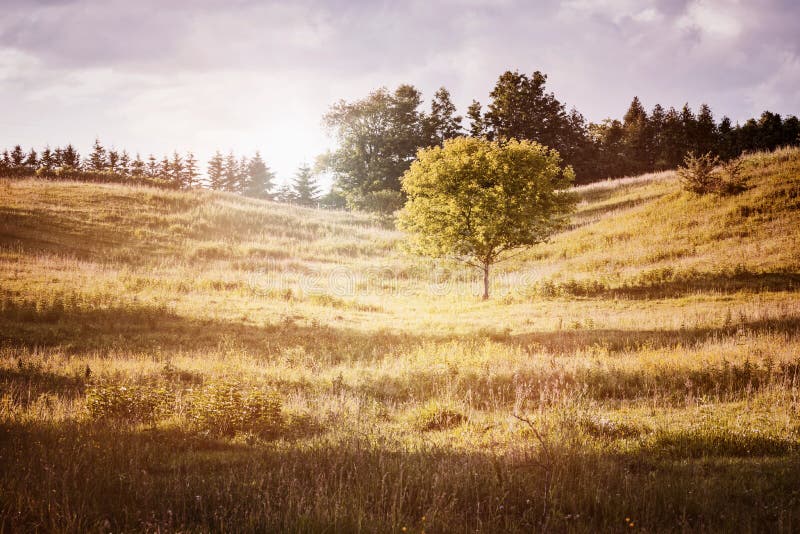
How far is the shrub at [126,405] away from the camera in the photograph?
725cm

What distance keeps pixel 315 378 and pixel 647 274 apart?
19896mm

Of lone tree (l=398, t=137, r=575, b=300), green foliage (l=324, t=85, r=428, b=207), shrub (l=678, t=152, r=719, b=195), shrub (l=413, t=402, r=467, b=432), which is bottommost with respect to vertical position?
shrub (l=413, t=402, r=467, b=432)

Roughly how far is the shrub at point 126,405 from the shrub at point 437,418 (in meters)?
4.59

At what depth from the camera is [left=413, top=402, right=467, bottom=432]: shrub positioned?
25.8 feet

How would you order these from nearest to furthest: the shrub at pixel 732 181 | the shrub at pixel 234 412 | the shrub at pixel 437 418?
the shrub at pixel 234 412
the shrub at pixel 437 418
the shrub at pixel 732 181

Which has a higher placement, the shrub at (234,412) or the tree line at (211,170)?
the tree line at (211,170)

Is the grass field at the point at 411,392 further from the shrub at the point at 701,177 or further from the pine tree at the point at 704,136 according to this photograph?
the pine tree at the point at 704,136

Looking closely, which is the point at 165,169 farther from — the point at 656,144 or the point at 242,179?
the point at 656,144

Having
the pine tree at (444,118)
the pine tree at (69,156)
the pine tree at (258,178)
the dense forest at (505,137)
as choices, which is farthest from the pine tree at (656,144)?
the pine tree at (69,156)

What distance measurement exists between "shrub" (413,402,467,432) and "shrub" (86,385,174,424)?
4.59 meters

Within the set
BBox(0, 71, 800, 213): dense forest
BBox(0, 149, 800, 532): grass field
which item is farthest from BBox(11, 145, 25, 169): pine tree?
BBox(0, 149, 800, 532): grass field

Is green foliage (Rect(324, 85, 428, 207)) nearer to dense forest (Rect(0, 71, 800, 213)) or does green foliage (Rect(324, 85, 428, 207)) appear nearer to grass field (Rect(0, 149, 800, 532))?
dense forest (Rect(0, 71, 800, 213))

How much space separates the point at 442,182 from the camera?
966 inches

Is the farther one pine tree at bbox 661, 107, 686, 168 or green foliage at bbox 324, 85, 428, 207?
pine tree at bbox 661, 107, 686, 168
